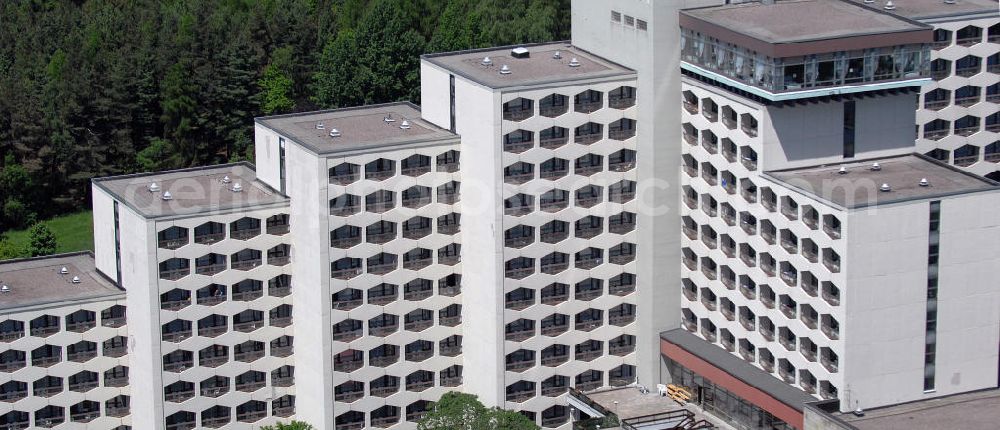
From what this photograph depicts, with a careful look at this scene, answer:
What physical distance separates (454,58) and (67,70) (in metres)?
59.4

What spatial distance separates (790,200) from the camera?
397 ft

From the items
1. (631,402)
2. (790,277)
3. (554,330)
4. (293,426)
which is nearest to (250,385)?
(293,426)

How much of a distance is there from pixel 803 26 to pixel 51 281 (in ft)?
170

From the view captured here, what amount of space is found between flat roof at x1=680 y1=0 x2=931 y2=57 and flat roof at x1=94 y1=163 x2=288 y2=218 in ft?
98.8

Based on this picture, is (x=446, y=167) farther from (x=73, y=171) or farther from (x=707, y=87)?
(x=73, y=171)

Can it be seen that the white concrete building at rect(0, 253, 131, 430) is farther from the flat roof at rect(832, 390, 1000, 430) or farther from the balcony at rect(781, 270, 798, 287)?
the flat roof at rect(832, 390, 1000, 430)

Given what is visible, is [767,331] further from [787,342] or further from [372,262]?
[372,262]

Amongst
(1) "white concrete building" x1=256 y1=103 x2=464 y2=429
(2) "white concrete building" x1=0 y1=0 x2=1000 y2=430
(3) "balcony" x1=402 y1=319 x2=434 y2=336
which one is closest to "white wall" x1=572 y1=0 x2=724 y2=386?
(2) "white concrete building" x1=0 y1=0 x2=1000 y2=430

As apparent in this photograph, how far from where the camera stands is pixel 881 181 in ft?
395

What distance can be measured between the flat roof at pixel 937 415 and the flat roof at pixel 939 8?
2836 cm

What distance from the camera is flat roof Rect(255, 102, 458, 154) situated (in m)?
129

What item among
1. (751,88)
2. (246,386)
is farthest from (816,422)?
(246,386)

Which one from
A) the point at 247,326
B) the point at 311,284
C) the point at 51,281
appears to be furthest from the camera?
the point at 51,281

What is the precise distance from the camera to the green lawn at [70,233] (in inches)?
6895
